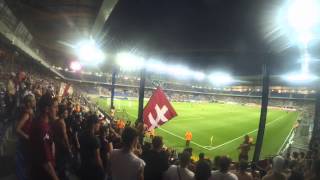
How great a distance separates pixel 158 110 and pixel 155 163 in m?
4.17

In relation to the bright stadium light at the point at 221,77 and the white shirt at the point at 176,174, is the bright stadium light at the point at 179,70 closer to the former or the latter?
the bright stadium light at the point at 221,77

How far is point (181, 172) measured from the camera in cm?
431

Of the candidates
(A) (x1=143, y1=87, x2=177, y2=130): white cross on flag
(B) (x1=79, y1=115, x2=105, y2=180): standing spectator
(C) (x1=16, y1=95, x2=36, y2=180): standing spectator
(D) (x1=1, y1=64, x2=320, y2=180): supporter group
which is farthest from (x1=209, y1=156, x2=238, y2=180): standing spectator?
A: (A) (x1=143, y1=87, x2=177, y2=130): white cross on flag

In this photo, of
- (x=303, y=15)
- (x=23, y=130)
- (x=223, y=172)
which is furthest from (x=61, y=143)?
(x=303, y=15)

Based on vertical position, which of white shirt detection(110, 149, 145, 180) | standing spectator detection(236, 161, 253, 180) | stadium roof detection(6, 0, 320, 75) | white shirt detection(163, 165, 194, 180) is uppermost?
stadium roof detection(6, 0, 320, 75)

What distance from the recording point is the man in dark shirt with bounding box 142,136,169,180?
4414 millimetres

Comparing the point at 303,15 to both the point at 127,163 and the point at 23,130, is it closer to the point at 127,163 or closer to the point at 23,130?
the point at 127,163

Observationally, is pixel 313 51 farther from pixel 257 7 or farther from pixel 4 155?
pixel 4 155

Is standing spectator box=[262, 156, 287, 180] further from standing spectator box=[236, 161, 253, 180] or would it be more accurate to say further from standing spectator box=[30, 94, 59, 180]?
standing spectator box=[30, 94, 59, 180]

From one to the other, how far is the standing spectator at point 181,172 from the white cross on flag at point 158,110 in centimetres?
416

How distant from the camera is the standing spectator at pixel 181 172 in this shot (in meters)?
4.27

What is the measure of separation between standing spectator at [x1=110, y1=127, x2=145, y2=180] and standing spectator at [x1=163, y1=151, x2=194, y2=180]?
59 cm

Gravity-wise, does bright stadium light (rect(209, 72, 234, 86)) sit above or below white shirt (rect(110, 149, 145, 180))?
above

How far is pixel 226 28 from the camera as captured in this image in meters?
9.89
